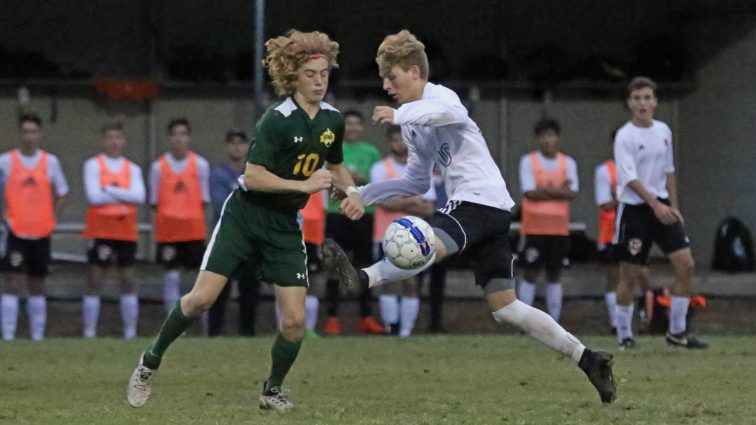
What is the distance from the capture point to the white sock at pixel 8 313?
1449 cm

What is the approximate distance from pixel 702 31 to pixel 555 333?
15.6 metres

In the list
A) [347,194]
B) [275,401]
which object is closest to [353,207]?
[347,194]

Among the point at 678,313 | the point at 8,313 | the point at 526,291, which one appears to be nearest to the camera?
the point at 678,313

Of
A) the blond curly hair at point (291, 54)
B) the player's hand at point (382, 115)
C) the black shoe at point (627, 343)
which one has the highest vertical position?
the blond curly hair at point (291, 54)

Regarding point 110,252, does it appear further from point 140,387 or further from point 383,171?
point 140,387

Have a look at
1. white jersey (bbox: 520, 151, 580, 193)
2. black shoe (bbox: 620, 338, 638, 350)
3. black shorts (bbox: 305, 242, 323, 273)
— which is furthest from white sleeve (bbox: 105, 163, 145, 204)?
black shoe (bbox: 620, 338, 638, 350)

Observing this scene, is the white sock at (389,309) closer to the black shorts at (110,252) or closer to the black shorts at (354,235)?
the black shorts at (354,235)

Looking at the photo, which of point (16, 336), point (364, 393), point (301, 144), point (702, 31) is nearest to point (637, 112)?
point (364, 393)

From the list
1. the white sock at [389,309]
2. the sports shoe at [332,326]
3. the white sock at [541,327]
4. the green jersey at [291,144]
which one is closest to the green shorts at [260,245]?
the green jersey at [291,144]

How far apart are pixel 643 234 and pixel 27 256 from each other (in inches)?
220

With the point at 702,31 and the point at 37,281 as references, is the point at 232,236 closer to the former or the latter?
the point at 37,281

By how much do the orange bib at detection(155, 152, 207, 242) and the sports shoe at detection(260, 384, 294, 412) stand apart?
674 cm

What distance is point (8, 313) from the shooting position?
14.5 metres

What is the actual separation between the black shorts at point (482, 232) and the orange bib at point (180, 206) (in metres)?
6.80
